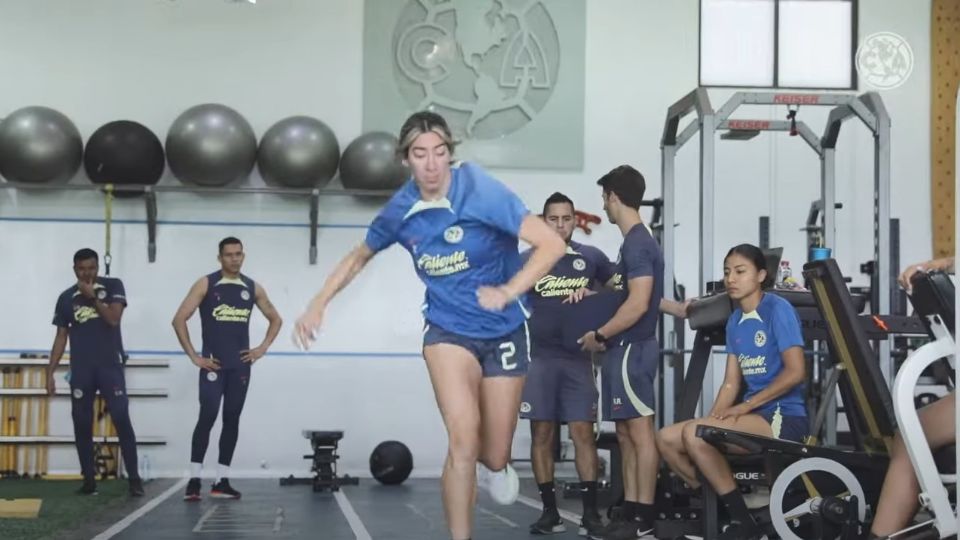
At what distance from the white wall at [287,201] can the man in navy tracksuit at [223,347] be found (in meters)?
1.49

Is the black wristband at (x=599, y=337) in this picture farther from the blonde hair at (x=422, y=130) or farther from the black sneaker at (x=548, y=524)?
the blonde hair at (x=422, y=130)

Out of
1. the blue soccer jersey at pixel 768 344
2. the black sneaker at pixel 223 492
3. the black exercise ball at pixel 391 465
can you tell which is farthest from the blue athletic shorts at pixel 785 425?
the black exercise ball at pixel 391 465

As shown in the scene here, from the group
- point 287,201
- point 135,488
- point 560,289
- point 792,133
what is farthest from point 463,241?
point 287,201

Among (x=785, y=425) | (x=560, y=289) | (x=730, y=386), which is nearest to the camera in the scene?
(x=785, y=425)

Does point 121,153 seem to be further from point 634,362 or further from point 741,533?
point 741,533

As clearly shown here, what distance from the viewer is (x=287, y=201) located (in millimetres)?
10188

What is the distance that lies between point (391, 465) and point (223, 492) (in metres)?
1.45

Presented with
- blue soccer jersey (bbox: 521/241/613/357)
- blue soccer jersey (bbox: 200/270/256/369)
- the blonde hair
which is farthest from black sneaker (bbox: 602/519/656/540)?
blue soccer jersey (bbox: 200/270/256/369)

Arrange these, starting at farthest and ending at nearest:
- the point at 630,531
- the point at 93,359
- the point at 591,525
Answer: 1. the point at 93,359
2. the point at 591,525
3. the point at 630,531

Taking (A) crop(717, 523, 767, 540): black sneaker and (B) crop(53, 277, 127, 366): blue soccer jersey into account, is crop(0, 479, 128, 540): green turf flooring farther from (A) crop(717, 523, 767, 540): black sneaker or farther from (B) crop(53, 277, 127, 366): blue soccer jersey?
(A) crop(717, 523, 767, 540): black sneaker

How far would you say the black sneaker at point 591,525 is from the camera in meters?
6.08

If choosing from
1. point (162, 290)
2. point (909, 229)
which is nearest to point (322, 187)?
point (162, 290)

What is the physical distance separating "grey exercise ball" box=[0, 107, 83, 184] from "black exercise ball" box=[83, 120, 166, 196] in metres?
0.16

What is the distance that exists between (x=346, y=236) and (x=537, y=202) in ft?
4.96
